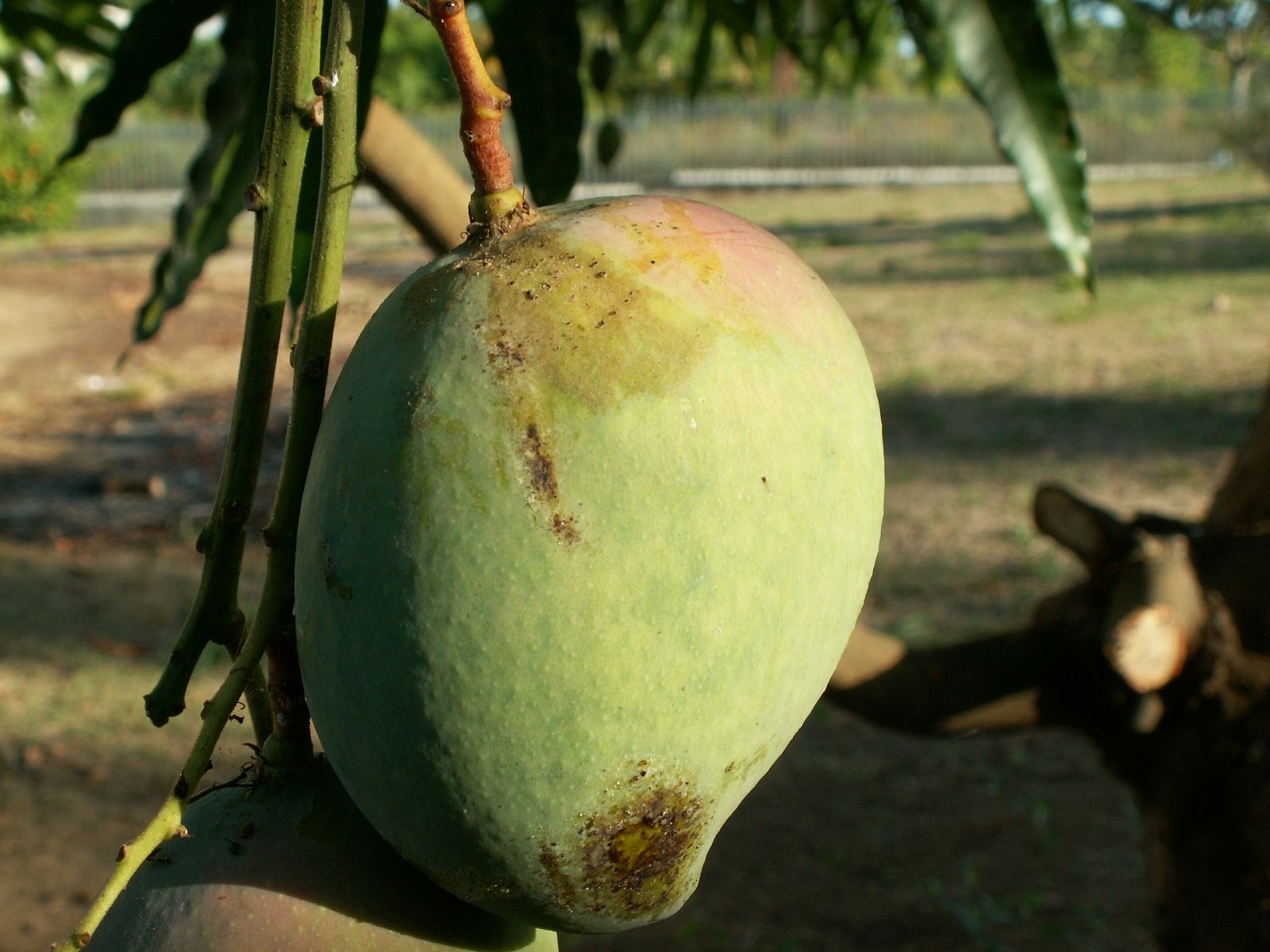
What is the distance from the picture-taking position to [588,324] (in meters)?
0.61

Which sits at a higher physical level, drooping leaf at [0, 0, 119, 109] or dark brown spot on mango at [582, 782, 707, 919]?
dark brown spot on mango at [582, 782, 707, 919]

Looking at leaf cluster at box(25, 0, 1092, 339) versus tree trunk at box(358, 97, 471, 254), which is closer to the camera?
leaf cluster at box(25, 0, 1092, 339)

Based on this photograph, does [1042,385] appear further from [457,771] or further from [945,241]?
[457,771]

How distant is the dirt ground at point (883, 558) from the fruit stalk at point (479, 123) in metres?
0.36

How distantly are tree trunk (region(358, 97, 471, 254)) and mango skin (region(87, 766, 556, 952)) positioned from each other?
3.63 ft

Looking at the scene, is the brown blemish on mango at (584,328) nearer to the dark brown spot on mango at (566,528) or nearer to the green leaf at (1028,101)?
the dark brown spot on mango at (566,528)

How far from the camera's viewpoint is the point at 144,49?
A: 4.50 feet

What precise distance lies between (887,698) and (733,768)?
1.77 m

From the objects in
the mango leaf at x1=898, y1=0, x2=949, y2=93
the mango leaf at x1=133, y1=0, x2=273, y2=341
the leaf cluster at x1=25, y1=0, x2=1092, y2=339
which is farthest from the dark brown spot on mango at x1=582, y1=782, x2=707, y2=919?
the mango leaf at x1=898, y1=0, x2=949, y2=93

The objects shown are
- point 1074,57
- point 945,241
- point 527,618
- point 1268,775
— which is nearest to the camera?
point 527,618

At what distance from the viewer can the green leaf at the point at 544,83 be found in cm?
127

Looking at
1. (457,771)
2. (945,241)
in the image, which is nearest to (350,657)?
(457,771)

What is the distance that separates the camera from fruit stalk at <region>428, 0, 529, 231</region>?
24.9 inches

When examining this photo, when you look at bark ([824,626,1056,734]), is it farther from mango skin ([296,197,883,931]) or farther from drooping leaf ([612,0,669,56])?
mango skin ([296,197,883,931])
